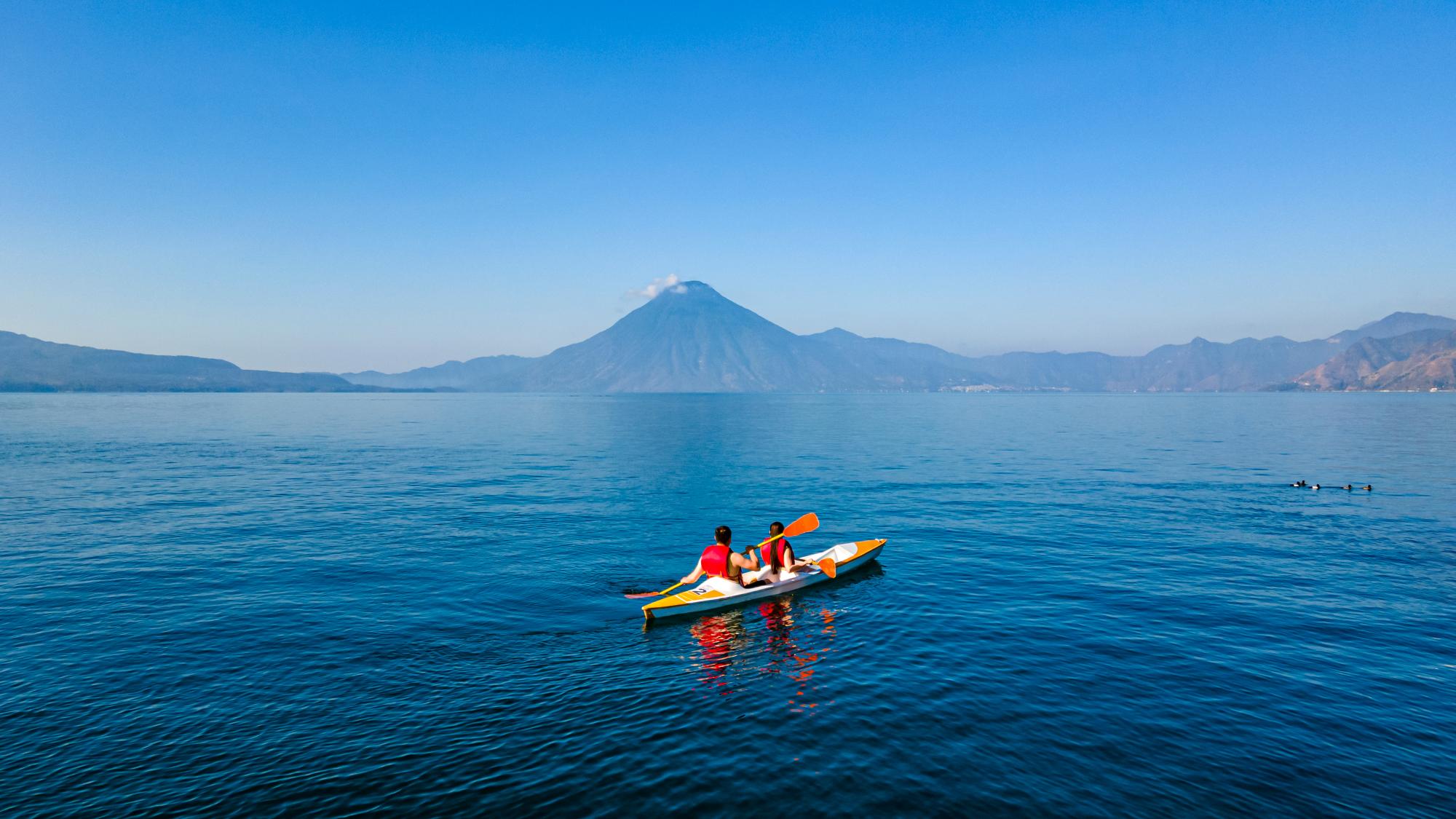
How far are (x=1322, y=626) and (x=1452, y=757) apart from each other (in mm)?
9114

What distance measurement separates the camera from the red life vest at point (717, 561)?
88.3 ft

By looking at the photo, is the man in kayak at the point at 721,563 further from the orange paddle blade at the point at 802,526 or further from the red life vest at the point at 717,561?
the orange paddle blade at the point at 802,526

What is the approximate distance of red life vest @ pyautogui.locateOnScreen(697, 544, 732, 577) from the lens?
88.3 ft

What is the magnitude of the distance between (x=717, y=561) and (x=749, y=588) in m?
1.96

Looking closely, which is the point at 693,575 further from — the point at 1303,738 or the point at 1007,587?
the point at 1303,738

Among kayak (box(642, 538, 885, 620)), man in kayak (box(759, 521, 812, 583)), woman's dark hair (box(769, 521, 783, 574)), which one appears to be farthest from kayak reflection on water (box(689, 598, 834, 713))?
woman's dark hair (box(769, 521, 783, 574))

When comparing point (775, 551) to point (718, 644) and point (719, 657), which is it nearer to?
point (718, 644)

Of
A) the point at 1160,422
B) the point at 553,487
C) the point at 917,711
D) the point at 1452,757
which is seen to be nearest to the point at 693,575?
the point at 917,711

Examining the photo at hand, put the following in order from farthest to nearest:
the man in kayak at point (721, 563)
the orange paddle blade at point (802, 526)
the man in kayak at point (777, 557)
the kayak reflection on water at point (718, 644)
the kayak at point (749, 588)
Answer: the orange paddle blade at point (802, 526)
the man in kayak at point (777, 557)
the man in kayak at point (721, 563)
the kayak at point (749, 588)
the kayak reflection on water at point (718, 644)

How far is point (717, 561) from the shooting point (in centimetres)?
2698

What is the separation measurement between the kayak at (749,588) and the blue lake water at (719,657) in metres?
0.78

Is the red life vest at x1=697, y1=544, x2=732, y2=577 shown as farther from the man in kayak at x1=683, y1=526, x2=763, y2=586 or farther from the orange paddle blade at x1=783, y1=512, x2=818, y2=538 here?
the orange paddle blade at x1=783, y1=512, x2=818, y2=538

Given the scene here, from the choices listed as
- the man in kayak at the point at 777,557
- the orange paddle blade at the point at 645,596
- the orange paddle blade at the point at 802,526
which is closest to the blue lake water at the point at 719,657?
the orange paddle blade at the point at 645,596

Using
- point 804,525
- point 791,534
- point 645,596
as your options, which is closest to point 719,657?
point 645,596
